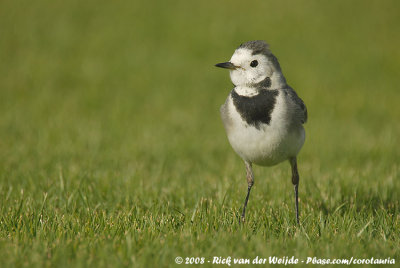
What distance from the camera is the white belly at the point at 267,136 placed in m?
3.82

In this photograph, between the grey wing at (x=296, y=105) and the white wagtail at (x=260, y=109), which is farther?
the grey wing at (x=296, y=105)

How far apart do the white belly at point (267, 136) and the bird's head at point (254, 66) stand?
194 mm

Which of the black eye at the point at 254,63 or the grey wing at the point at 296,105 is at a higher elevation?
the black eye at the point at 254,63

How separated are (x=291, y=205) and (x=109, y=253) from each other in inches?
87.0

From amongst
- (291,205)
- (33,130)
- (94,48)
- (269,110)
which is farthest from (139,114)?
(269,110)

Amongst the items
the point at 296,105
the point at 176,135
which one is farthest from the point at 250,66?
the point at 176,135

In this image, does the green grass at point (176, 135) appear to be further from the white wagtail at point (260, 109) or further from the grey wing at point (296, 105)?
the grey wing at point (296, 105)

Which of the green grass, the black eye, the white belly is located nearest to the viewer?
the green grass

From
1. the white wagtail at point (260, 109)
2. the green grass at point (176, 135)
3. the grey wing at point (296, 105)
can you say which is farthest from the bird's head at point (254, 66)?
the green grass at point (176, 135)

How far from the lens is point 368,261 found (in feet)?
10.5

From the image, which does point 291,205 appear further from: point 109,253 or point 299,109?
point 109,253

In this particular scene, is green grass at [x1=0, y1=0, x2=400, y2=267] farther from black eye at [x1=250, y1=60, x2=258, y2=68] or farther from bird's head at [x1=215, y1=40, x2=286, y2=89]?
black eye at [x1=250, y1=60, x2=258, y2=68]

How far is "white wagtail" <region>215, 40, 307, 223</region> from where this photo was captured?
3.83 m

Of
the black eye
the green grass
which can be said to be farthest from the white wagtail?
the green grass
